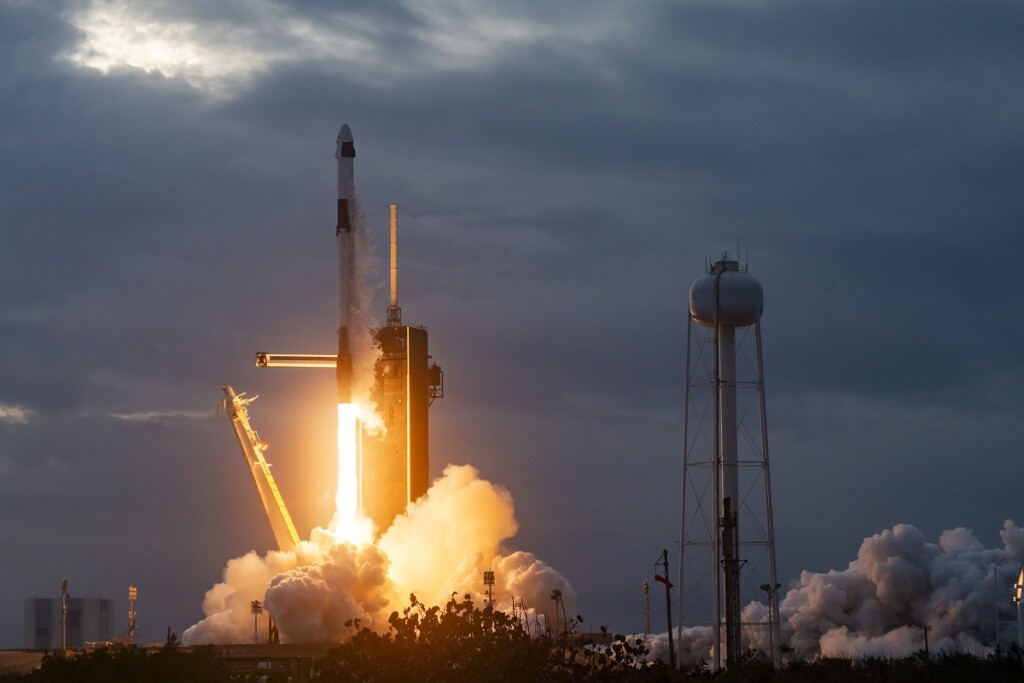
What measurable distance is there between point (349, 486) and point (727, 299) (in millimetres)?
22563

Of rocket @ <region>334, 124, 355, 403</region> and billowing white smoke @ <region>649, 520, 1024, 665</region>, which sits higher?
rocket @ <region>334, 124, 355, 403</region>

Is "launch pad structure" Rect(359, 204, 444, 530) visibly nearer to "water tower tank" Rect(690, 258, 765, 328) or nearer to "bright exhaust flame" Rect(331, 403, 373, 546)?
"bright exhaust flame" Rect(331, 403, 373, 546)

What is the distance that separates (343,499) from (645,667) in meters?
52.0

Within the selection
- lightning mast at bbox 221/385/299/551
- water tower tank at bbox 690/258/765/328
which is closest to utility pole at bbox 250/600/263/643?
lightning mast at bbox 221/385/299/551

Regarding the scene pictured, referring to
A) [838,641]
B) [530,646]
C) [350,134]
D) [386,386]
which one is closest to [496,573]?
[386,386]

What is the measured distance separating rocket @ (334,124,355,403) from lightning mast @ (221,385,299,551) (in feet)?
24.4

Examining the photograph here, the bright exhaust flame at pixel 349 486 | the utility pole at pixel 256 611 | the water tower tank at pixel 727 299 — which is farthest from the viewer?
the utility pole at pixel 256 611

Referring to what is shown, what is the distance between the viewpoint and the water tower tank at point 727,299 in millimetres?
75312

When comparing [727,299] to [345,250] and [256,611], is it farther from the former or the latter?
[256,611]

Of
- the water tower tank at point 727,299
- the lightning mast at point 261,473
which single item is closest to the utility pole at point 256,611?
the lightning mast at point 261,473

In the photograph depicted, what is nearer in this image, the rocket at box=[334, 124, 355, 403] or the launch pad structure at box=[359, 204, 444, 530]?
the rocket at box=[334, 124, 355, 403]

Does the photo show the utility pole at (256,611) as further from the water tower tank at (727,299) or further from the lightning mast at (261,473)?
the water tower tank at (727,299)

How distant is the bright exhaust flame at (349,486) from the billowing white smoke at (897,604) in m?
17.2

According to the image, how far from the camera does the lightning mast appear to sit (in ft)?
290
